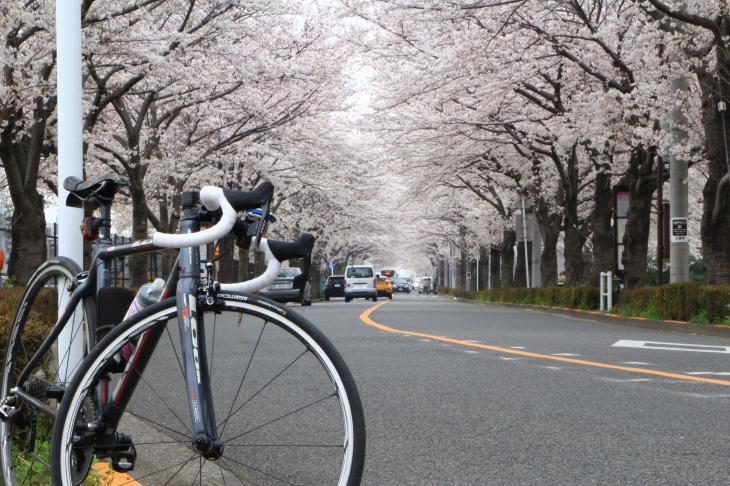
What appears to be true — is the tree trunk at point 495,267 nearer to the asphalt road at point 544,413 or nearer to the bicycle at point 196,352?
the asphalt road at point 544,413

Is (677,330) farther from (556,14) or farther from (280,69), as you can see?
(280,69)

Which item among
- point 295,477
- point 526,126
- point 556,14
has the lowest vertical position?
point 295,477

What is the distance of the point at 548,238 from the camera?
Answer: 33438 mm

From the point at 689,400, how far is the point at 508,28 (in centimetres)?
1530

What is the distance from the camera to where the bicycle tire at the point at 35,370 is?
3.47m

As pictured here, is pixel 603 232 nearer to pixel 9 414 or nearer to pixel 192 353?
pixel 9 414

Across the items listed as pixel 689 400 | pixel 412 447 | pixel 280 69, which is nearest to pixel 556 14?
pixel 280 69

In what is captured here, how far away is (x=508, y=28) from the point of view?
67.6 ft

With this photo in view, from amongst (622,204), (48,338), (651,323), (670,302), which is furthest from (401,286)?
(48,338)

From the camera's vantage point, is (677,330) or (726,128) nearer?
(677,330)

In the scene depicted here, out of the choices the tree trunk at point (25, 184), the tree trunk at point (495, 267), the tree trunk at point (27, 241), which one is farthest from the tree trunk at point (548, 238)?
the tree trunk at point (27, 241)

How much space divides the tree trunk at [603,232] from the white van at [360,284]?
22135mm

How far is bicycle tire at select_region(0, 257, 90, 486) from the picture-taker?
3473 millimetres

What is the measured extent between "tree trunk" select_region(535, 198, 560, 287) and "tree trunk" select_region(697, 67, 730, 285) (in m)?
14.7
